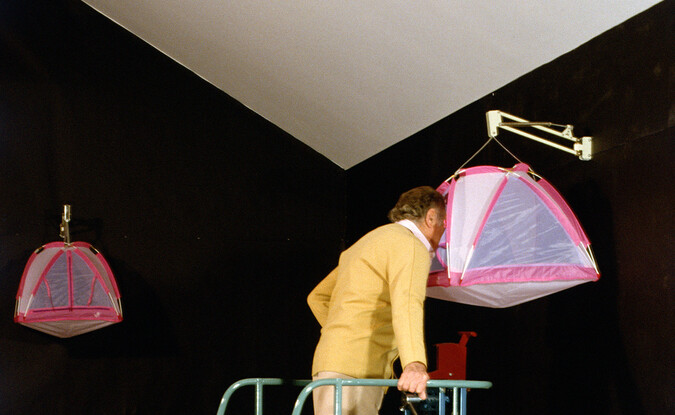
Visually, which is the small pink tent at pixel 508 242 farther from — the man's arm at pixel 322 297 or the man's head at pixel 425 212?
the man's arm at pixel 322 297

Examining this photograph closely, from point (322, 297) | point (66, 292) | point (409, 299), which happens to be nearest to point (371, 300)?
point (409, 299)

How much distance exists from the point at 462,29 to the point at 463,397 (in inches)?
68.5

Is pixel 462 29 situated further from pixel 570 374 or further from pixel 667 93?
pixel 570 374

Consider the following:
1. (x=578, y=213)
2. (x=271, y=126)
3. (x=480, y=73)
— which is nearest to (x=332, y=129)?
(x=271, y=126)

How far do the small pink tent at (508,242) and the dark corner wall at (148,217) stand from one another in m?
2.71

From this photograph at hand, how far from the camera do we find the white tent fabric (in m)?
4.21

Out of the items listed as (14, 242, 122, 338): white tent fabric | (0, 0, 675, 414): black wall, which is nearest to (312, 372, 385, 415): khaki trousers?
(0, 0, 675, 414): black wall

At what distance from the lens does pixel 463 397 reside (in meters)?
2.40

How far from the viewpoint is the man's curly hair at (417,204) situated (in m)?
2.66

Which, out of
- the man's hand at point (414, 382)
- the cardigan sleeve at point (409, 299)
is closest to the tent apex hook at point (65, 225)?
the cardigan sleeve at point (409, 299)

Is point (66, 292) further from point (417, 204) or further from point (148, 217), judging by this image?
point (417, 204)

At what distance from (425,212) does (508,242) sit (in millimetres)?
317

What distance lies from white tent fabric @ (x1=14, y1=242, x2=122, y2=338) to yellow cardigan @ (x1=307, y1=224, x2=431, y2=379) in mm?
2257

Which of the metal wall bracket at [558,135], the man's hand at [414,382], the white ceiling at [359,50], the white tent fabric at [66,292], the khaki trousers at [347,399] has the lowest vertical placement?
the khaki trousers at [347,399]
